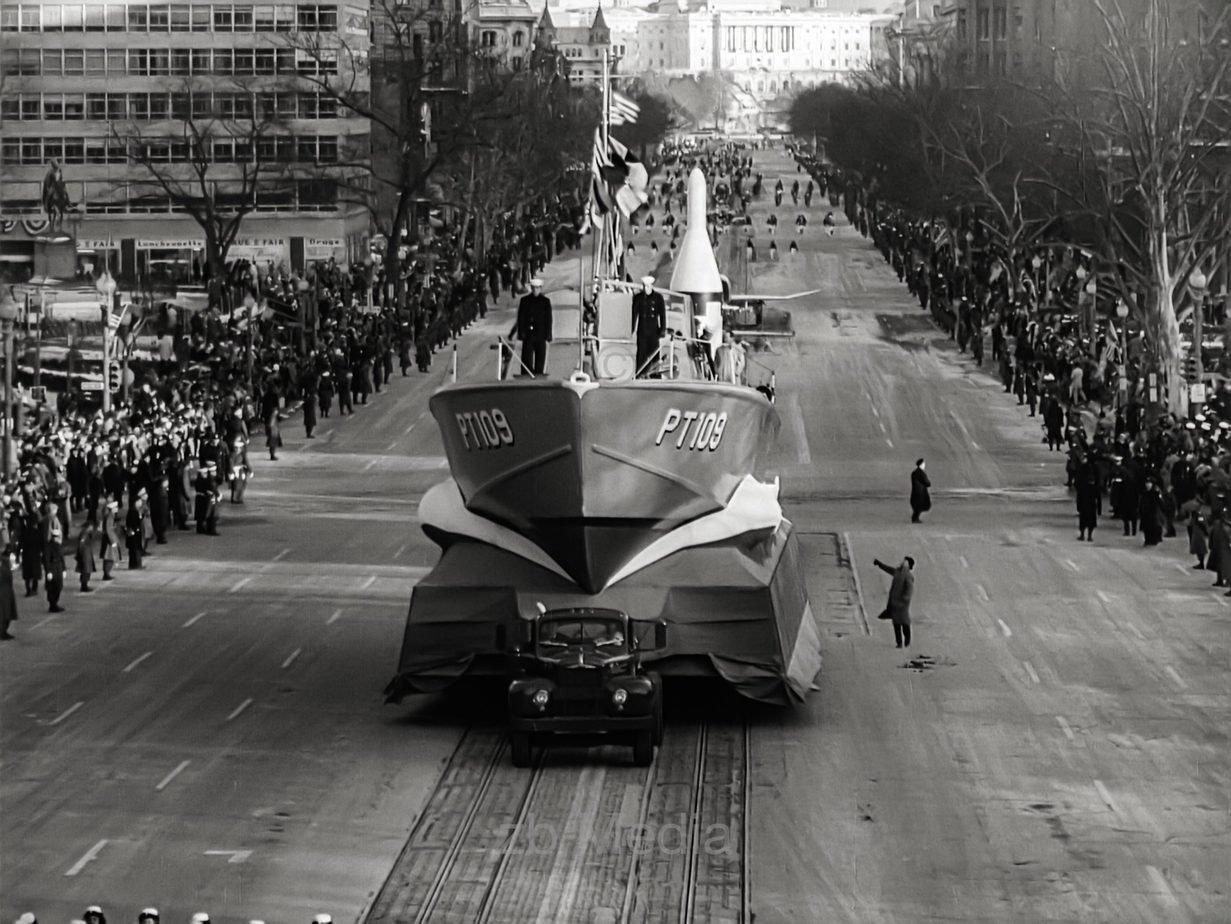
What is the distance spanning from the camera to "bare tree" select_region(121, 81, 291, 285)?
10512cm

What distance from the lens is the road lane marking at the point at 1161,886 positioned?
Result: 74.3 ft

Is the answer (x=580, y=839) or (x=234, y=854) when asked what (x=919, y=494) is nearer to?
(x=580, y=839)

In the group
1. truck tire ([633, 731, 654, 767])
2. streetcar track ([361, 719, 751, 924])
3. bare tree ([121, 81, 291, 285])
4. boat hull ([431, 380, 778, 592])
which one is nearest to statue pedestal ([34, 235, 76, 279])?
bare tree ([121, 81, 291, 285])

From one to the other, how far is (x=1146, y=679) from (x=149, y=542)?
17.4 m

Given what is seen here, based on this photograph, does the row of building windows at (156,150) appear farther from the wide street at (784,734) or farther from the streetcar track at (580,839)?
the streetcar track at (580,839)

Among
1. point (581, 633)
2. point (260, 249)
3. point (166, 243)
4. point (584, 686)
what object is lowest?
point (584, 686)

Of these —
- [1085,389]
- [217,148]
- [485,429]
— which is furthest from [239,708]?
[217,148]

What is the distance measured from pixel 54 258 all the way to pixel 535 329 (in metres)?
57.0

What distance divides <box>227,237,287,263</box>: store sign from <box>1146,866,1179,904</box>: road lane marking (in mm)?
84740

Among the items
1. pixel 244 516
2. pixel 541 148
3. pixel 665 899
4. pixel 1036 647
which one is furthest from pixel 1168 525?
pixel 541 148

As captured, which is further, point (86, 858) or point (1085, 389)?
point (1085, 389)

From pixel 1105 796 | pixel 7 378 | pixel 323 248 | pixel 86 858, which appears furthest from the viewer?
pixel 323 248

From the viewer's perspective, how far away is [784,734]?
29641 millimetres

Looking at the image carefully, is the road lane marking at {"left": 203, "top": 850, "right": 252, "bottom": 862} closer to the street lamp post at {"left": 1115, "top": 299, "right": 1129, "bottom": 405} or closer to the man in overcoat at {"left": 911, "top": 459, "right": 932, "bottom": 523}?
the man in overcoat at {"left": 911, "top": 459, "right": 932, "bottom": 523}
